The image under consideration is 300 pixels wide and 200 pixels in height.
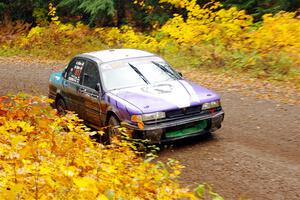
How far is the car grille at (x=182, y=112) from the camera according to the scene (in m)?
7.65

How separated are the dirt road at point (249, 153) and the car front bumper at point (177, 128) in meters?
0.30

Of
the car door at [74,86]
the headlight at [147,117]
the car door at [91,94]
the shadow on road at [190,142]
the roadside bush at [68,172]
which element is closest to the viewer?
the roadside bush at [68,172]

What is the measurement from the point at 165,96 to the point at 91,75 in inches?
81.8

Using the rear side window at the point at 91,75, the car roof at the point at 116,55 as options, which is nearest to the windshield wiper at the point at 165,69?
the car roof at the point at 116,55

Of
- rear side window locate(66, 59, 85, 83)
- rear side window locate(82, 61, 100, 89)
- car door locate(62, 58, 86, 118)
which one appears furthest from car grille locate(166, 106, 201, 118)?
A: rear side window locate(66, 59, 85, 83)

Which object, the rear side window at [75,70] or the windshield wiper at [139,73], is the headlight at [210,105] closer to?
the windshield wiper at [139,73]

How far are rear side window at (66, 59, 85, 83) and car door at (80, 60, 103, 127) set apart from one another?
23cm

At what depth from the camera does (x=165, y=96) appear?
790cm

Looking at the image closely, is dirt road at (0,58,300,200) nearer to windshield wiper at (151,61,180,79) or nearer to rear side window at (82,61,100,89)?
windshield wiper at (151,61,180,79)

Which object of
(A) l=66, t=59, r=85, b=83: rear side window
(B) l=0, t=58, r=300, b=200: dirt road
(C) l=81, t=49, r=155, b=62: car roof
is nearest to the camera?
(B) l=0, t=58, r=300, b=200: dirt road

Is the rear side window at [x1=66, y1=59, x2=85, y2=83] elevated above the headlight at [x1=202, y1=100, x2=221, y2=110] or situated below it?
above

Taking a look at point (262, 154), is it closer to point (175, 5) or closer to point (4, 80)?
point (4, 80)

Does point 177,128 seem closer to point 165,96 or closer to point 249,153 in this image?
point 165,96

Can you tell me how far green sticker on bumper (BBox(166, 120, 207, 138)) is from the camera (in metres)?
7.75
